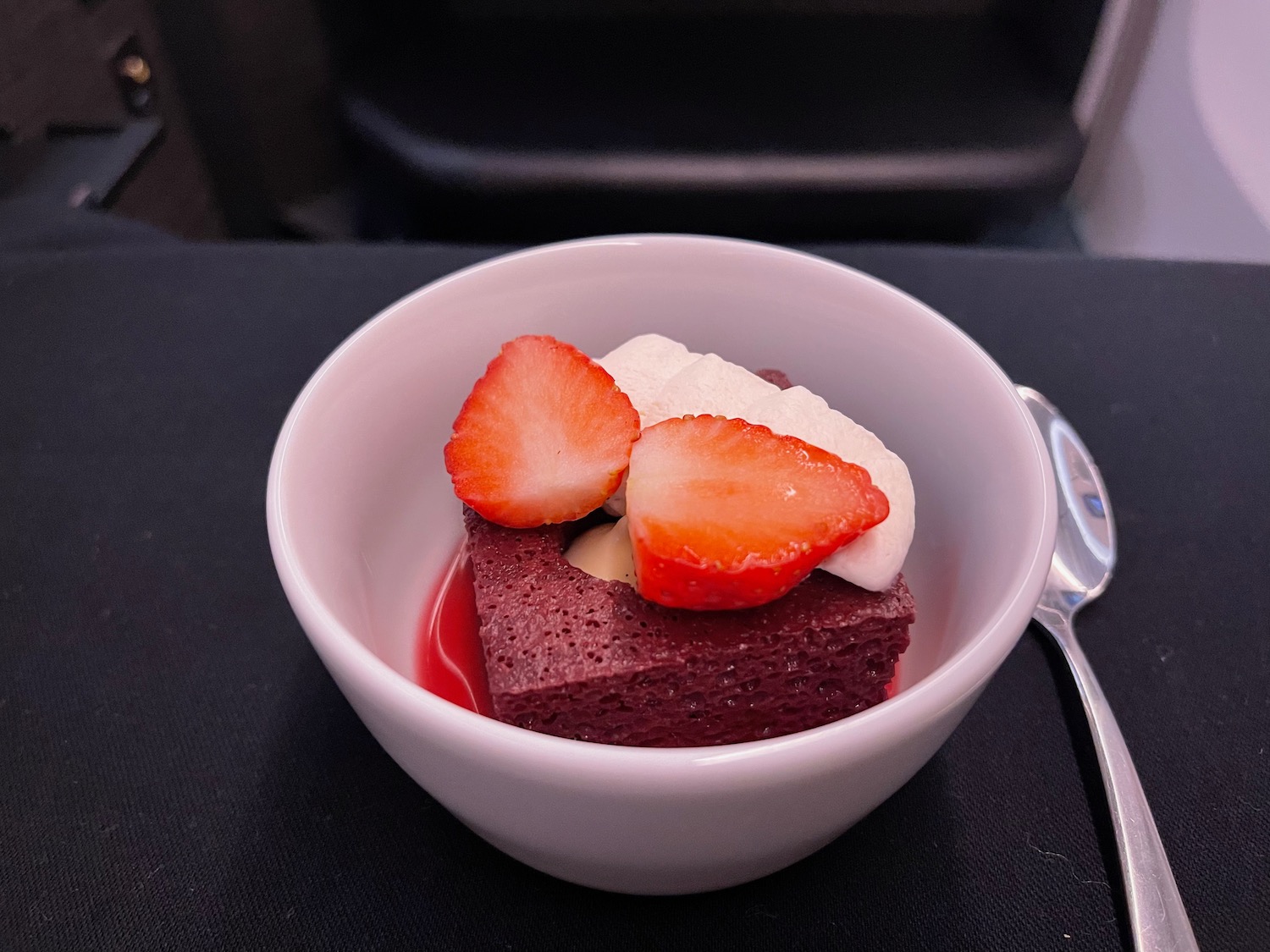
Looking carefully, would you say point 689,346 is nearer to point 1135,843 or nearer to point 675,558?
point 675,558

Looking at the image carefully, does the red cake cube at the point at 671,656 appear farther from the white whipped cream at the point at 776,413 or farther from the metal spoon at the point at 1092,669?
the metal spoon at the point at 1092,669

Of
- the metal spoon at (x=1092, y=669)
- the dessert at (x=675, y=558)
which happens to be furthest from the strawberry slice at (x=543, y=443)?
the metal spoon at (x=1092, y=669)

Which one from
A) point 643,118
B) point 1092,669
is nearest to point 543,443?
point 1092,669

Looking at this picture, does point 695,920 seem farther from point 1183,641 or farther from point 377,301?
point 377,301

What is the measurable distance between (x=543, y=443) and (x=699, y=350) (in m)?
0.24

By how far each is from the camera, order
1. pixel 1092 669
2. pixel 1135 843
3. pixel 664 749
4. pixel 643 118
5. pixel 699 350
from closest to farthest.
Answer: pixel 664 749
pixel 1135 843
pixel 1092 669
pixel 699 350
pixel 643 118

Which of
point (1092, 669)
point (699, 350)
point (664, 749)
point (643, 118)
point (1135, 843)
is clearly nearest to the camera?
point (664, 749)

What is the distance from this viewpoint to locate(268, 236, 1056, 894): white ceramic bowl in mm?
406

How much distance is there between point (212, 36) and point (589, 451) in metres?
1.73

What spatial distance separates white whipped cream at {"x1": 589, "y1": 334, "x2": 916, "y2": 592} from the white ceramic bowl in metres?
0.06

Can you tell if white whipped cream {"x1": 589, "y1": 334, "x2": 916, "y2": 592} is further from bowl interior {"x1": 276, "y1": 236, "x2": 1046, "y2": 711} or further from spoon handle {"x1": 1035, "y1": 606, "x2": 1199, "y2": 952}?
spoon handle {"x1": 1035, "y1": 606, "x2": 1199, "y2": 952}

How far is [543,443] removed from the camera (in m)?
0.60

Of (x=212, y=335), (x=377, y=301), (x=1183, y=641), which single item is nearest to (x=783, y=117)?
(x=377, y=301)

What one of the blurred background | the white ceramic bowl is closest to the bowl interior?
the white ceramic bowl
